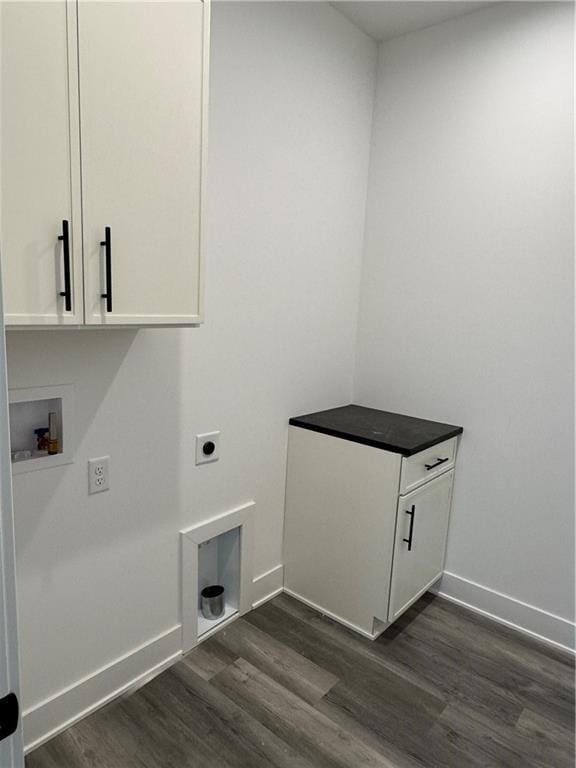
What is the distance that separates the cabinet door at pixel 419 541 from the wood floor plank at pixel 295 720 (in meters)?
0.55

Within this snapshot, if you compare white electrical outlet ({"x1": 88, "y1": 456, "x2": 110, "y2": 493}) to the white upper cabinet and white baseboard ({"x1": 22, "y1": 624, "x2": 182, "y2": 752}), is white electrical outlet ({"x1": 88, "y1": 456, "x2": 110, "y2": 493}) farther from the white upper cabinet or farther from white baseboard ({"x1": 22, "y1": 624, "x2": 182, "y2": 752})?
white baseboard ({"x1": 22, "y1": 624, "x2": 182, "y2": 752})

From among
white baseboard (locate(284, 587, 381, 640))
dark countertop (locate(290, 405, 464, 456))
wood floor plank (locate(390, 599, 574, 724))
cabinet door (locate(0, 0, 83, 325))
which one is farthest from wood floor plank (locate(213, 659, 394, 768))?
cabinet door (locate(0, 0, 83, 325))

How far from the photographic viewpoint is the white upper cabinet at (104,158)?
110cm

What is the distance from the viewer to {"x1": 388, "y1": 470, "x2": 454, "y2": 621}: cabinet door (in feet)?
7.07

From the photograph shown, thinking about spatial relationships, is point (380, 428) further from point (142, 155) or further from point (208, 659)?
point (142, 155)

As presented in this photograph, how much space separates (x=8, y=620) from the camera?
707 mm

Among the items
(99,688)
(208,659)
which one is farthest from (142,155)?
(208,659)

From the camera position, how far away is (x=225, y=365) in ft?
6.84

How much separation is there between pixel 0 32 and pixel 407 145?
198 centimetres

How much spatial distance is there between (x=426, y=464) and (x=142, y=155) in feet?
5.56

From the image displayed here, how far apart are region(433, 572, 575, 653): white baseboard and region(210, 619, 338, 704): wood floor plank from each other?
89 centimetres

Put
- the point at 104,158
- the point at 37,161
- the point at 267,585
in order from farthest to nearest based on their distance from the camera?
the point at 267,585
the point at 104,158
the point at 37,161

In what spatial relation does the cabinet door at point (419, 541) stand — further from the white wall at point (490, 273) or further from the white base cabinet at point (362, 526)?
the white wall at point (490, 273)

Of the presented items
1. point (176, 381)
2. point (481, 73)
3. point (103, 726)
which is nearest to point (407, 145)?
point (481, 73)
